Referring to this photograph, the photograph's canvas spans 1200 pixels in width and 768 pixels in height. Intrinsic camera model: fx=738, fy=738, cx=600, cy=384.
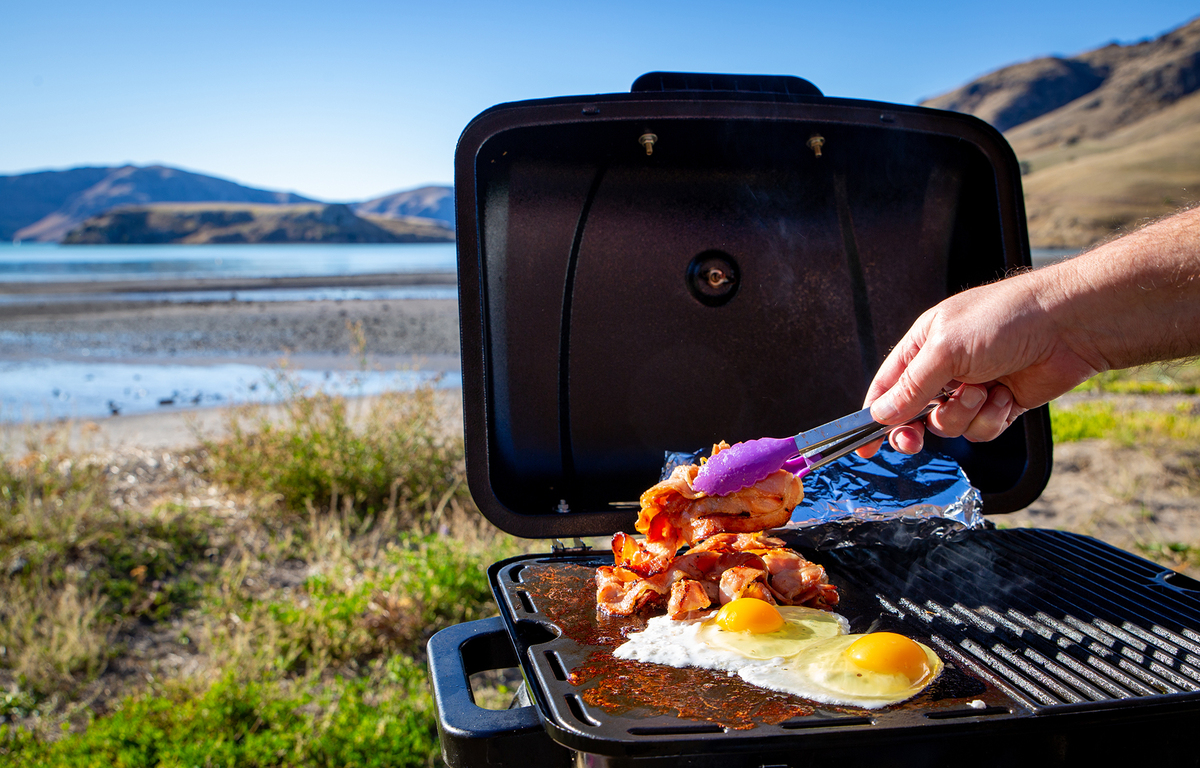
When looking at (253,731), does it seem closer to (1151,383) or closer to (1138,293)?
(1138,293)

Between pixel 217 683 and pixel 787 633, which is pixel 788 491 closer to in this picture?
pixel 787 633

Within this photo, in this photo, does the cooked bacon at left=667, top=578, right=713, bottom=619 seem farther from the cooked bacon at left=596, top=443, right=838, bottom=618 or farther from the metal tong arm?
the metal tong arm

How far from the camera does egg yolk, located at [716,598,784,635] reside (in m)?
1.44

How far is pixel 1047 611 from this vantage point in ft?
5.03

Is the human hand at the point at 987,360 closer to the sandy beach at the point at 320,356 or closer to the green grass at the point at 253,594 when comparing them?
the green grass at the point at 253,594

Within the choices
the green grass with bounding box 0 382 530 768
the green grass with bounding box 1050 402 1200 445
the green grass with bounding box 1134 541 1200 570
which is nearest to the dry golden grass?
the green grass with bounding box 1050 402 1200 445

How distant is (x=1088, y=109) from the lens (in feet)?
369

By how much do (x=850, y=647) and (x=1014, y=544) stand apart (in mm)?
881

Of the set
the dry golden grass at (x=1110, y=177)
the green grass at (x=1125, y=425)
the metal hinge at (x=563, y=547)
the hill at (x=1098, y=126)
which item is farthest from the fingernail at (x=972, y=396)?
the hill at (x=1098, y=126)

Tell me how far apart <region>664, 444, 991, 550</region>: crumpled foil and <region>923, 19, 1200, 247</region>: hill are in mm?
53327

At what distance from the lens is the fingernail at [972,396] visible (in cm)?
167

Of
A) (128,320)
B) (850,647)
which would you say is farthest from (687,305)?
(128,320)

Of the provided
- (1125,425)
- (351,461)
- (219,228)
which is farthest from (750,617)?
(219,228)

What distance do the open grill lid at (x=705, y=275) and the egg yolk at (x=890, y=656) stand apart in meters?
0.75
